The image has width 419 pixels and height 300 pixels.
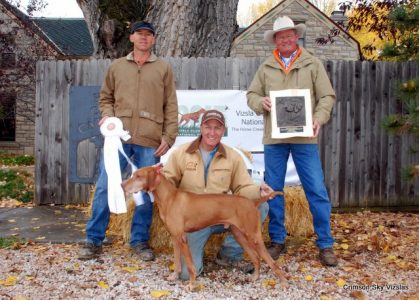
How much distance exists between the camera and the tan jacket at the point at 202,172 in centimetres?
439

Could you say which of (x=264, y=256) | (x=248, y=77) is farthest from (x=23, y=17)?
(x=264, y=256)

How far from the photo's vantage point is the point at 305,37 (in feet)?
69.6

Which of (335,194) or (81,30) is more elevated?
(81,30)

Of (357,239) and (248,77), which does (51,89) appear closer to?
(248,77)

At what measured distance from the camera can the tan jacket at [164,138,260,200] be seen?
4.39m

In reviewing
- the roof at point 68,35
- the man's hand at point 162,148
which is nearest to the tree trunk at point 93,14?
the man's hand at point 162,148

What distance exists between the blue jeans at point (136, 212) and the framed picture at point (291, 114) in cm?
127

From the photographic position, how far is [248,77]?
7.20 meters

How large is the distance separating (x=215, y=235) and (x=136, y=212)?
0.84 meters

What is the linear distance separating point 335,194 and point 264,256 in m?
3.63

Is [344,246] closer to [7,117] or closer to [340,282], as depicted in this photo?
[340,282]

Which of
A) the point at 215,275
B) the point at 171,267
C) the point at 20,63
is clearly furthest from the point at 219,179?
the point at 20,63

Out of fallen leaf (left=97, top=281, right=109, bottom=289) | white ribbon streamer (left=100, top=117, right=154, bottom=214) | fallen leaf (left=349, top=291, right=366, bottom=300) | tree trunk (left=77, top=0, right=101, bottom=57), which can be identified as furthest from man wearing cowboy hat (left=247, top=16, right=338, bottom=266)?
tree trunk (left=77, top=0, right=101, bottom=57)

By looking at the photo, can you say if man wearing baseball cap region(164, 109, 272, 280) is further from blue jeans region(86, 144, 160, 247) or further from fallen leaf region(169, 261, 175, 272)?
blue jeans region(86, 144, 160, 247)
